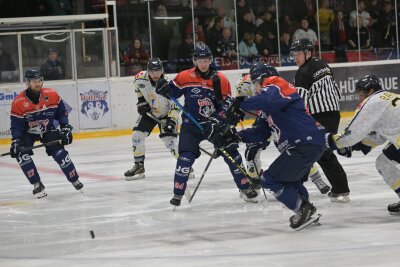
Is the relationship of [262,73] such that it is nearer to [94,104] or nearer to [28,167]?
[28,167]

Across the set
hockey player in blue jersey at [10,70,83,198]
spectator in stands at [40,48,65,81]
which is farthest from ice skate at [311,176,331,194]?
spectator in stands at [40,48,65,81]

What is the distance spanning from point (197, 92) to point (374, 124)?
1.66 meters

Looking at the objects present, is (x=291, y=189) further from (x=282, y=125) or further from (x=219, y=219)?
(x=219, y=219)

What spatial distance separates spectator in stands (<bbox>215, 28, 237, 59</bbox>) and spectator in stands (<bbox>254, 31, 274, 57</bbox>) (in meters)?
0.38

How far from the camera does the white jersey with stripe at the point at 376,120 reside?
579 cm

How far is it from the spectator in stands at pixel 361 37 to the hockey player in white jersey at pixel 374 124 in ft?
31.0

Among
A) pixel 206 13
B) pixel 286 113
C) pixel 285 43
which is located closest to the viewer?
pixel 286 113

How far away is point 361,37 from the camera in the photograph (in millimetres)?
15523

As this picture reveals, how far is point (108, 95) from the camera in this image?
520 inches

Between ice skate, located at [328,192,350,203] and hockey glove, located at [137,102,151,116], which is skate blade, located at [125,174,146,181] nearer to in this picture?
hockey glove, located at [137,102,151,116]

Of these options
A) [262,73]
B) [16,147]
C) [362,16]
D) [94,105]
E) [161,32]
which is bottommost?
[16,147]

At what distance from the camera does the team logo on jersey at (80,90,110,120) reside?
13.0 m

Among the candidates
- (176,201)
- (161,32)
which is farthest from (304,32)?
(176,201)

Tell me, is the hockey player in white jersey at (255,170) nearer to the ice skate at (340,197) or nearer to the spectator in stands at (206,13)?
the ice skate at (340,197)
